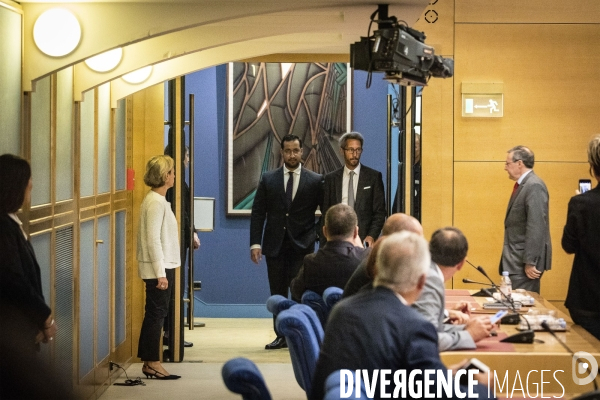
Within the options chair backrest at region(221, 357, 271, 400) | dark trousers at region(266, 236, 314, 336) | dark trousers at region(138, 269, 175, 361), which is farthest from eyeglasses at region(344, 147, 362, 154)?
chair backrest at region(221, 357, 271, 400)

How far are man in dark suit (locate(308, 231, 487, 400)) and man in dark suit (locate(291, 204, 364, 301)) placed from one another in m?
2.43

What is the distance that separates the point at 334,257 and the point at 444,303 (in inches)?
59.1

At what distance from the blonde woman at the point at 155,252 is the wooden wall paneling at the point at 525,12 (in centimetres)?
277

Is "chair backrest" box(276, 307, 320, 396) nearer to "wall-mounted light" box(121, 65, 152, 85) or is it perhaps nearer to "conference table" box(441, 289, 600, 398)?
"conference table" box(441, 289, 600, 398)

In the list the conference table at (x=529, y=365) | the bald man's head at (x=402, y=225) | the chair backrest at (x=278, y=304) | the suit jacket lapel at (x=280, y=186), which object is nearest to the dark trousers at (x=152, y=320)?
the suit jacket lapel at (x=280, y=186)

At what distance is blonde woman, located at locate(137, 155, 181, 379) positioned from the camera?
23.0ft

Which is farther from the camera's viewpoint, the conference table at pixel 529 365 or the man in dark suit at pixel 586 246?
the man in dark suit at pixel 586 246

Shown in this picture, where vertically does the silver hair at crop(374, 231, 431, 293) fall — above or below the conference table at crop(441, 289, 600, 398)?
above

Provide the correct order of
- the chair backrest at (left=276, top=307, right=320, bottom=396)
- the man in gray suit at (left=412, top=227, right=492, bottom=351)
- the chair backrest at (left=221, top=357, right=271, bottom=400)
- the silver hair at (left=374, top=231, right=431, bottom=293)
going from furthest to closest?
the man in gray suit at (left=412, top=227, right=492, bottom=351) < the chair backrest at (left=276, top=307, right=320, bottom=396) < the silver hair at (left=374, top=231, right=431, bottom=293) < the chair backrest at (left=221, top=357, right=271, bottom=400)

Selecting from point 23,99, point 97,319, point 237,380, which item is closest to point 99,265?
point 97,319

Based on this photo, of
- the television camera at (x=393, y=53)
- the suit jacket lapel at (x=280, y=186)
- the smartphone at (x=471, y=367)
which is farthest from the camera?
the suit jacket lapel at (x=280, y=186)

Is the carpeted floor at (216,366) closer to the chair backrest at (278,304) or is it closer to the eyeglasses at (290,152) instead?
the eyeglasses at (290,152)

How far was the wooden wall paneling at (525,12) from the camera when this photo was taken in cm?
792

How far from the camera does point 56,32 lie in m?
4.83
